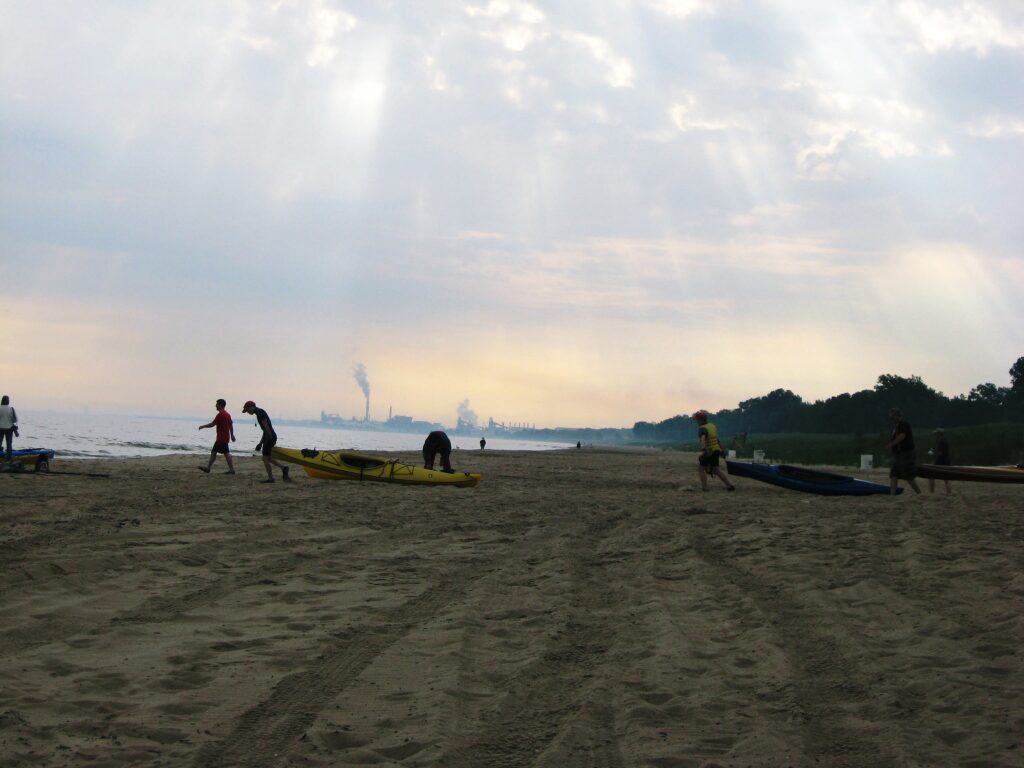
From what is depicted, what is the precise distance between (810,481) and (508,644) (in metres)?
13.0

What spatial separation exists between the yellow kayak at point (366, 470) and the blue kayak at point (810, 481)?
5687 millimetres

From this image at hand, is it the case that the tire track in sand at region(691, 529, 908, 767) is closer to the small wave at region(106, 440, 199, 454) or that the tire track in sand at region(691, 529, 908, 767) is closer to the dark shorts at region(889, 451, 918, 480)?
the dark shorts at region(889, 451, 918, 480)

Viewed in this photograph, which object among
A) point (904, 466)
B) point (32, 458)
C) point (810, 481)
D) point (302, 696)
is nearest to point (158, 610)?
point (302, 696)

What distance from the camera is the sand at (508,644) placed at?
11.8 feet

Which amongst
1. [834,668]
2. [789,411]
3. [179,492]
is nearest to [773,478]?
[179,492]

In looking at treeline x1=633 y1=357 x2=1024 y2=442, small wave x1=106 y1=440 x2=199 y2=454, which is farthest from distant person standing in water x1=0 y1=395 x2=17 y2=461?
treeline x1=633 y1=357 x2=1024 y2=442

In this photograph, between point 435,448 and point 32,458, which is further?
point 435,448

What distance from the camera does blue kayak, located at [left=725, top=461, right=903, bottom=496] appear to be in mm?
15586

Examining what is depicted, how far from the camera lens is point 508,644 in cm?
521

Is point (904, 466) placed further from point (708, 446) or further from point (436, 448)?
point (436, 448)

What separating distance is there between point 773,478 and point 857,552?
29.6ft

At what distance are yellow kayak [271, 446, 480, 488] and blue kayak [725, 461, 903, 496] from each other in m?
5.69

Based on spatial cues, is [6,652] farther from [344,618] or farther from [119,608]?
[344,618]

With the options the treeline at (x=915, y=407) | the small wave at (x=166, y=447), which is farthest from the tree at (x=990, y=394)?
the small wave at (x=166, y=447)
